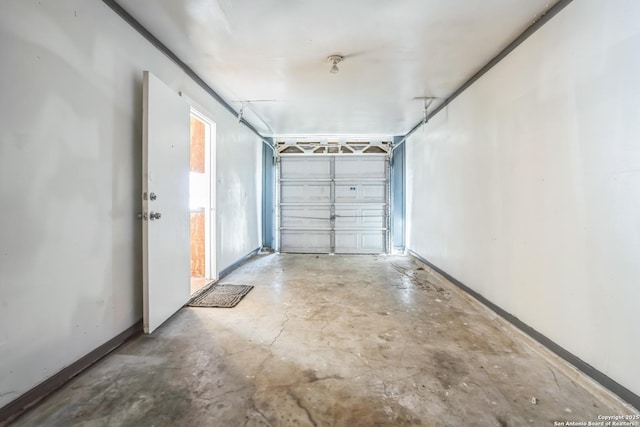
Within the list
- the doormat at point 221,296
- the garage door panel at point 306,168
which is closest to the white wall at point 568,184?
the doormat at point 221,296

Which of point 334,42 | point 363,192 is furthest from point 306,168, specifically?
point 334,42

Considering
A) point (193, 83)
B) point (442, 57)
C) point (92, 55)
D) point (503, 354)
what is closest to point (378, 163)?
point (442, 57)

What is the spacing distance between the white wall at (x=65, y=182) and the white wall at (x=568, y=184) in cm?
311

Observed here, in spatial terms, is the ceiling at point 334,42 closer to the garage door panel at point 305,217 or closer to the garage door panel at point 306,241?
the garage door panel at point 305,217

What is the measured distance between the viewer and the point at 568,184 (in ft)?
5.94

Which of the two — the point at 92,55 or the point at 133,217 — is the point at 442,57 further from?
the point at 133,217

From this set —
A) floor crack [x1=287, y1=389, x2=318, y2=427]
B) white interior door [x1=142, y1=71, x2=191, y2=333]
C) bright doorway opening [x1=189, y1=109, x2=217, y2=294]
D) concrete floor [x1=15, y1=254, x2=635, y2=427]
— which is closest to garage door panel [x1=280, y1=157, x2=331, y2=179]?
bright doorway opening [x1=189, y1=109, x2=217, y2=294]

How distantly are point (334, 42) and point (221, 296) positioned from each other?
2890 mm

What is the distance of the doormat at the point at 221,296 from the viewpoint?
2.95 meters

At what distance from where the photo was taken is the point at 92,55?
1820mm

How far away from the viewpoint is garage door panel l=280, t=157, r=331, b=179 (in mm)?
6168

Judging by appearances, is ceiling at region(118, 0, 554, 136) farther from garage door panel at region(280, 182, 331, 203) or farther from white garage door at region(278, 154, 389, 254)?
Answer: garage door panel at region(280, 182, 331, 203)

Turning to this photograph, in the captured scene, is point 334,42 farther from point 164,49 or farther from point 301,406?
point 301,406

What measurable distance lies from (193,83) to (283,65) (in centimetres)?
108
